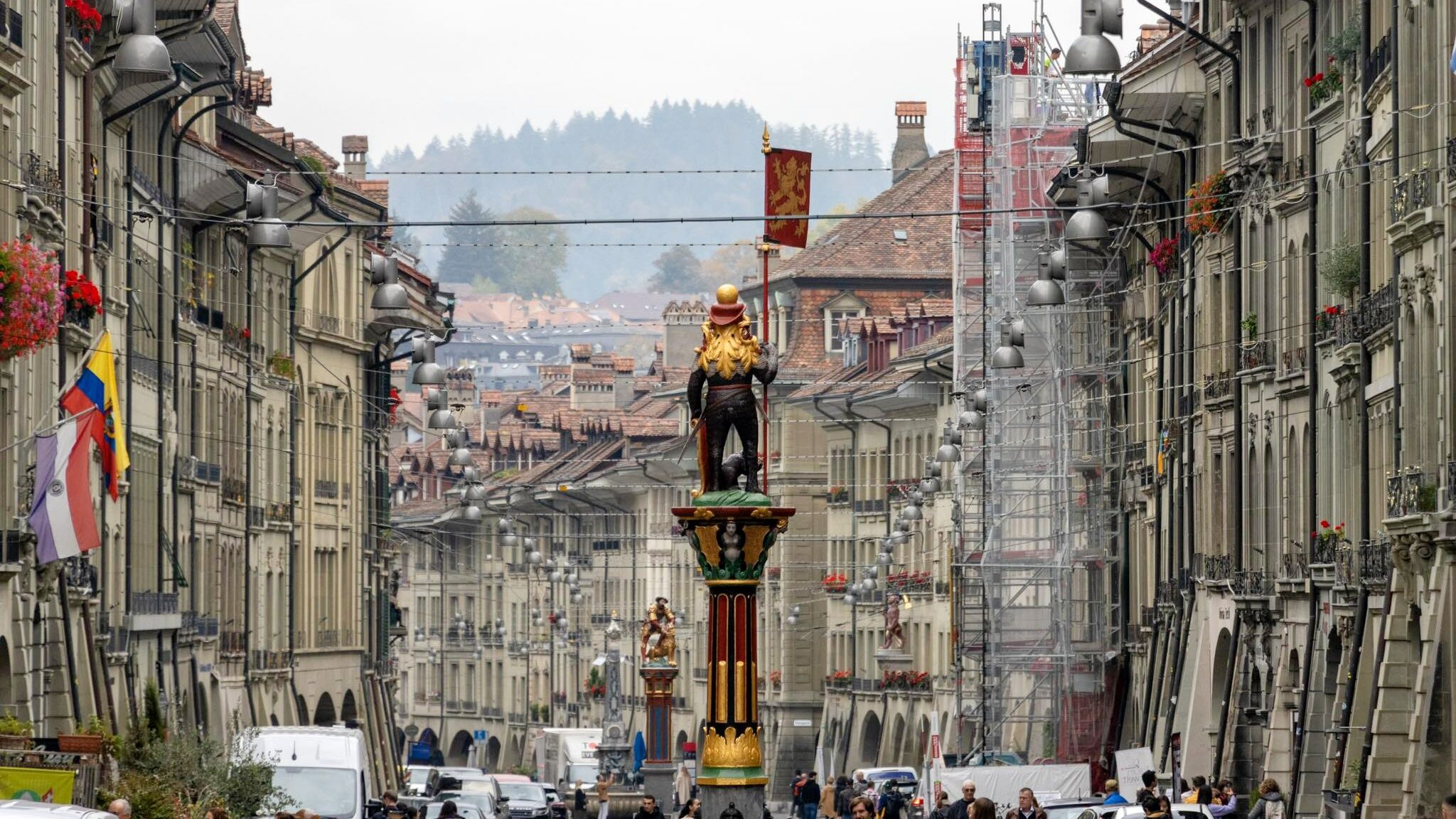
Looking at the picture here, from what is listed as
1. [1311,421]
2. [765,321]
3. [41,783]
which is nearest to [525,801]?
[1311,421]

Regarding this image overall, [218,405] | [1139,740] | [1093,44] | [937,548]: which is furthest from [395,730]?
[1093,44]

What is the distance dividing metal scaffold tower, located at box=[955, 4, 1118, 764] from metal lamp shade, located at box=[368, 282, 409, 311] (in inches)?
733

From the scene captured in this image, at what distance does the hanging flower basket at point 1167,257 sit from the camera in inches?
2228

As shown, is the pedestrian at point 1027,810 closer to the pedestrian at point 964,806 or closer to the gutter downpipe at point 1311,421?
the pedestrian at point 964,806

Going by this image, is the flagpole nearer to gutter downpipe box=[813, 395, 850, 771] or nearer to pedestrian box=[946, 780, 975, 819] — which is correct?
pedestrian box=[946, 780, 975, 819]

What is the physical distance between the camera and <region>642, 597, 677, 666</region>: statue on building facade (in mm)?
80250

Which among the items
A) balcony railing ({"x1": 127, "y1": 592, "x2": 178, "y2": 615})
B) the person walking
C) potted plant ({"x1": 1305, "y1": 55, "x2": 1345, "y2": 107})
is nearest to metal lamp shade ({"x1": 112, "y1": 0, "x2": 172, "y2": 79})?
potted plant ({"x1": 1305, "y1": 55, "x2": 1345, "y2": 107})

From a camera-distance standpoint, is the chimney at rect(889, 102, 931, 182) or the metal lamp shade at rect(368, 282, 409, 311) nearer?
the metal lamp shade at rect(368, 282, 409, 311)

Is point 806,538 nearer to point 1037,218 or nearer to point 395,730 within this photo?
point 395,730

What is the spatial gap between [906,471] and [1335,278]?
5708 centimetres

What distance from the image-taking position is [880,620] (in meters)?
100

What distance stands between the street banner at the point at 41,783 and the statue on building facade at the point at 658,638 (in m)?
53.5

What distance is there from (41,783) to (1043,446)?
42.8 m

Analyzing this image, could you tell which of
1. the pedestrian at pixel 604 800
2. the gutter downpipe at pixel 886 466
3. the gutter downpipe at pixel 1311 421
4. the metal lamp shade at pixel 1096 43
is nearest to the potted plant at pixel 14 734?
the metal lamp shade at pixel 1096 43
